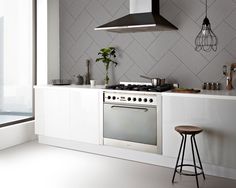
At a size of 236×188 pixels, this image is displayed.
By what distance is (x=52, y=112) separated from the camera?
4.21 m

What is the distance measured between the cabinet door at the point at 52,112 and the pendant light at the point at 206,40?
1.81m

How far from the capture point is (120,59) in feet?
14.2

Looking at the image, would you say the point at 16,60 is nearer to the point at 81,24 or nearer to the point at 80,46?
the point at 80,46

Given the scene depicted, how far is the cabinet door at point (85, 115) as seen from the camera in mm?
3855

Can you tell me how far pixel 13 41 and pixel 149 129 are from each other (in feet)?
7.94

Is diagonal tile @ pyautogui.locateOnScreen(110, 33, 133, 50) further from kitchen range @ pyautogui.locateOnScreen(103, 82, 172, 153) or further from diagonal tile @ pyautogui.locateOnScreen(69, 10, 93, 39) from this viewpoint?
kitchen range @ pyautogui.locateOnScreen(103, 82, 172, 153)

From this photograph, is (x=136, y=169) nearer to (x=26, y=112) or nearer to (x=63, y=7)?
(x=26, y=112)

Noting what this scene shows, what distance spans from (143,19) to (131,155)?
1653 millimetres

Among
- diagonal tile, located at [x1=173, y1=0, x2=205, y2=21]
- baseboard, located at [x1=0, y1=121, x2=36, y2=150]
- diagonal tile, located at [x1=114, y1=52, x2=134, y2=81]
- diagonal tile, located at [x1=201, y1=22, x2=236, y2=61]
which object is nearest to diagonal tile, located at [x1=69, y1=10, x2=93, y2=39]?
diagonal tile, located at [x1=114, y1=52, x2=134, y2=81]

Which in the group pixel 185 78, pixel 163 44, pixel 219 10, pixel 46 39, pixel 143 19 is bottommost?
pixel 185 78

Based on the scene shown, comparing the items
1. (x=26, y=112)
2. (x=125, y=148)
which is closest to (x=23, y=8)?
(x=26, y=112)

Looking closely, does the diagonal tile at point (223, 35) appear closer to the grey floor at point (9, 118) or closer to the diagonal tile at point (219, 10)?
the diagonal tile at point (219, 10)

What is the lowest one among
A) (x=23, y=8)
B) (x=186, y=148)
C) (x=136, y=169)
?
(x=136, y=169)

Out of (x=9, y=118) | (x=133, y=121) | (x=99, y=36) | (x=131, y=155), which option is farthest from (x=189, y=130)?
(x=9, y=118)
